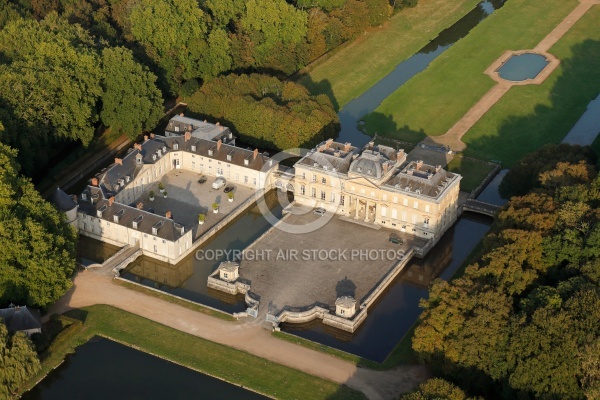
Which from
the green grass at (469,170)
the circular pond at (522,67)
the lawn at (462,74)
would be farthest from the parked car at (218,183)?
the circular pond at (522,67)

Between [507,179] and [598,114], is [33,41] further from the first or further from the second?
[598,114]

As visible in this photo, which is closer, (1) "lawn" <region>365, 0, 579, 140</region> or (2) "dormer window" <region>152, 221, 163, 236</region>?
(2) "dormer window" <region>152, 221, 163, 236</region>

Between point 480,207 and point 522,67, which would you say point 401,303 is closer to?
point 480,207

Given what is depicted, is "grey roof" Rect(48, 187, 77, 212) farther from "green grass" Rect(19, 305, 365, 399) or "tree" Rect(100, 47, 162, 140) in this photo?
"tree" Rect(100, 47, 162, 140)

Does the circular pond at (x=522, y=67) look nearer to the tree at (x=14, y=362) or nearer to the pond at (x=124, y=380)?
the pond at (x=124, y=380)

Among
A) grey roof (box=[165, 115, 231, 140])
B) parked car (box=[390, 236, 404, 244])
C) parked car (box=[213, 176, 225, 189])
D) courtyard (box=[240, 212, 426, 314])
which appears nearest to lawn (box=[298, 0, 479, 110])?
grey roof (box=[165, 115, 231, 140])

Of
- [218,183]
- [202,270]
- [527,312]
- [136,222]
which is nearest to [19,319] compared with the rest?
[136,222]
